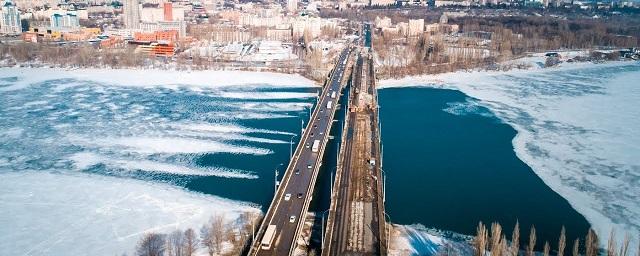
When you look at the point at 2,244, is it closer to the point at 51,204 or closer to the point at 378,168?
the point at 51,204

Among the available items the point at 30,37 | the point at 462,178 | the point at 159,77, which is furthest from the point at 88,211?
the point at 30,37

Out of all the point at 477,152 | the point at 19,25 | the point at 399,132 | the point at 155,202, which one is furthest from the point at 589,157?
the point at 19,25

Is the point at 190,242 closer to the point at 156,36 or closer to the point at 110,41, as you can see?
the point at 110,41

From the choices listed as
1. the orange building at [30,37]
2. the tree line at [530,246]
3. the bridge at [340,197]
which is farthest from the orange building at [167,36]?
the tree line at [530,246]

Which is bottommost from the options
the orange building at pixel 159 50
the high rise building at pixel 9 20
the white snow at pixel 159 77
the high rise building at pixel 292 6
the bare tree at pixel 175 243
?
the bare tree at pixel 175 243

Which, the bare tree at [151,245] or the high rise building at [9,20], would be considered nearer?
the bare tree at [151,245]

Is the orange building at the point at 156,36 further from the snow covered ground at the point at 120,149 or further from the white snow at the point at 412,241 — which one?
the white snow at the point at 412,241
